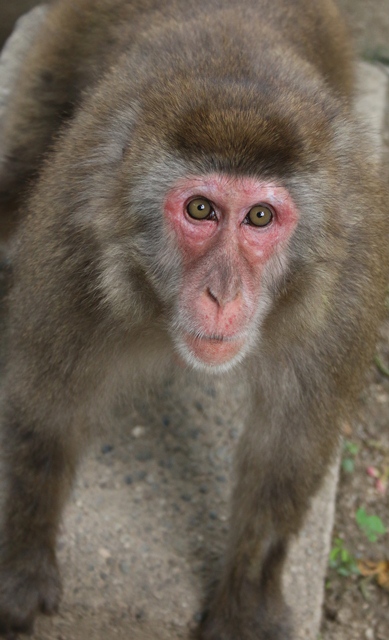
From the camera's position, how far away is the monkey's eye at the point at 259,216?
2582 mm

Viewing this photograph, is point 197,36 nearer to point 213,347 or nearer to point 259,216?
point 259,216

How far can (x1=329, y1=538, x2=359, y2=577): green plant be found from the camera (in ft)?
13.0

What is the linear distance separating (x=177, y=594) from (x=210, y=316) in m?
1.38

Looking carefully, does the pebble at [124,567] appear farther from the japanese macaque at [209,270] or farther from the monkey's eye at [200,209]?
the monkey's eye at [200,209]

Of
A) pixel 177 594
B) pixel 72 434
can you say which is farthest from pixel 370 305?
pixel 177 594

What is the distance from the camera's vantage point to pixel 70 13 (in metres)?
4.07

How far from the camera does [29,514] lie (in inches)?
128

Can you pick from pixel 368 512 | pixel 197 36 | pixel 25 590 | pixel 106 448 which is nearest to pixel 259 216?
pixel 197 36

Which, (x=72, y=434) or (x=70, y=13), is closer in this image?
(x=72, y=434)

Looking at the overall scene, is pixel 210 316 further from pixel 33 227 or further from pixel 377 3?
pixel 377 3

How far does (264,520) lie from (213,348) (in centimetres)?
92

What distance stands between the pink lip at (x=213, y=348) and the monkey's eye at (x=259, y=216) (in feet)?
1.06

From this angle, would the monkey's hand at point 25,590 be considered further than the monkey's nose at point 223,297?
Yes

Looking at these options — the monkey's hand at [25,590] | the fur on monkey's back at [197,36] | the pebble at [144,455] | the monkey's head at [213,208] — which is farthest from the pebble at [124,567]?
the fur on monkey's back at [197,36]
